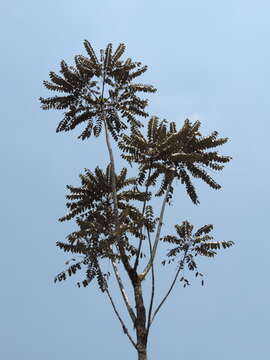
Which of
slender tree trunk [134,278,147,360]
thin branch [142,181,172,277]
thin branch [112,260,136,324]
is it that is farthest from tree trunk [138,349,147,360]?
thin branch [142,181,172,277]

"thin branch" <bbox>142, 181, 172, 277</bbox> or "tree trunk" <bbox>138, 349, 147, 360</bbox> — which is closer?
"tree trunk" <bbox>138, 349, 147, 360</bbox>

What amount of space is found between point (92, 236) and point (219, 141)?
29.3 ft

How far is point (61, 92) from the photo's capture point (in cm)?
2917

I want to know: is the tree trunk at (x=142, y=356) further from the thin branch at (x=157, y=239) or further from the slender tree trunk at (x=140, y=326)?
the thin branch at (x=157, y=239)

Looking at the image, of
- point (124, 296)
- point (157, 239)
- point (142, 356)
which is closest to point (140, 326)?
point (142, 356)

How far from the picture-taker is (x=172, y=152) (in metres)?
24.8

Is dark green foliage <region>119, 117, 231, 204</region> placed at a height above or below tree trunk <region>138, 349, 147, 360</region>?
above

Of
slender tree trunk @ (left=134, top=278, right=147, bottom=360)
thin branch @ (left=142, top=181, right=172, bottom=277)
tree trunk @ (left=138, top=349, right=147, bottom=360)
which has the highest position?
thin branch @ (left=142, top=181, right=172, bottom=277)

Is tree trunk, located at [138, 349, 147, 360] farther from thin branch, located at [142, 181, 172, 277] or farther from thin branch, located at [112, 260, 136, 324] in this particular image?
thin branch, located at [142, 181, 172, 277]

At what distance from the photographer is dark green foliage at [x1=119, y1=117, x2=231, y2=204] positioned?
24734 mm

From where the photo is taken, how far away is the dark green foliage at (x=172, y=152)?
24.7 meters

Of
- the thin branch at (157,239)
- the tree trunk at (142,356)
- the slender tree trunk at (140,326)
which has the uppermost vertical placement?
the thin branch at (157,239)

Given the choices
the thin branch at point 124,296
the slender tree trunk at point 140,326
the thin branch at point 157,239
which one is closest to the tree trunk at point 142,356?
the slender tree trunk at point 140,326

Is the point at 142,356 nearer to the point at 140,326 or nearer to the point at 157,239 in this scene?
the point at 140,326
